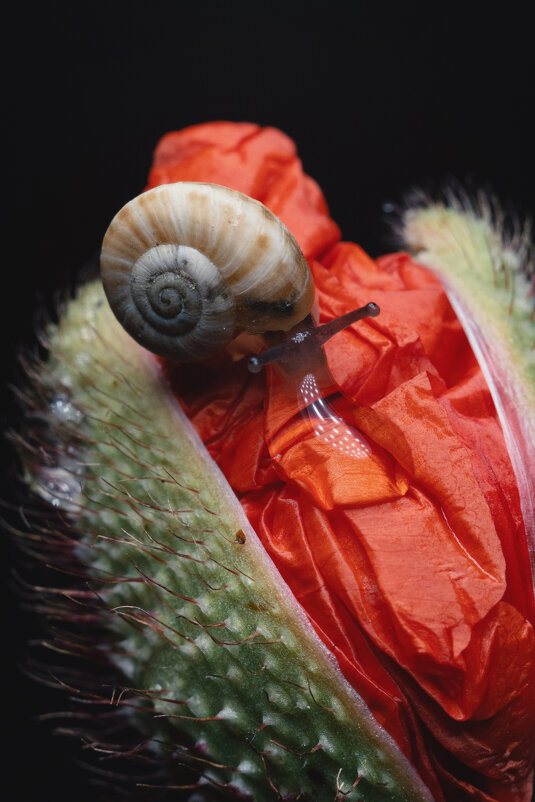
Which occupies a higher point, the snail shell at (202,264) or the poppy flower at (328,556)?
the snail shell at (202,264)

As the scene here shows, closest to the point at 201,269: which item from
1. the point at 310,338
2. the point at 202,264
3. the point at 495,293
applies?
the point at 202,264

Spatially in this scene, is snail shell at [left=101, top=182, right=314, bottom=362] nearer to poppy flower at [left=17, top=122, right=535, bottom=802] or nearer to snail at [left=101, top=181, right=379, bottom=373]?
snail at [left=101, top=181, right=379, bottom=373]

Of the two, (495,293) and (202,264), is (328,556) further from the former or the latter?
(495,293)

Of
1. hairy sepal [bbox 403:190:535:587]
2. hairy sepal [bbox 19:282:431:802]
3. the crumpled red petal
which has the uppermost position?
hairy sepal [bbox 403:190:535:587]

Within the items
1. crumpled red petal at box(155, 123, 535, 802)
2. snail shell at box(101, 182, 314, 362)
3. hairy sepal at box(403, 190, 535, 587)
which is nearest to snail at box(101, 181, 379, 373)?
snail shell at box(101, 182, 314, 362)

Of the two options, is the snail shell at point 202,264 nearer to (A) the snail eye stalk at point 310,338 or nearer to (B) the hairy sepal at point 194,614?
(A) the snail eye stalk at point 310,338

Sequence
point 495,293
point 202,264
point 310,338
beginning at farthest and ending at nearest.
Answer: point 495,293 → point 310,338 → point 202,264

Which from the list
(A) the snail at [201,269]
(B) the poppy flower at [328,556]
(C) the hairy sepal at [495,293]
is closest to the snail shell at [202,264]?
(A) the snail at [201,269]
